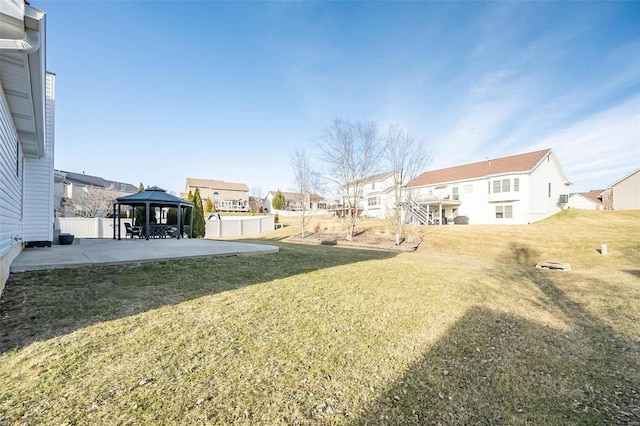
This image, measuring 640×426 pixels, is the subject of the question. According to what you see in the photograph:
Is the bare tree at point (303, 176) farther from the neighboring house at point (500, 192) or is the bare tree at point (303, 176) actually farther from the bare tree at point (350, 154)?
the neighboring house at point (500, 192)

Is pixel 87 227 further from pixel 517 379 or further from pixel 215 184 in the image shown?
pixel 215 184

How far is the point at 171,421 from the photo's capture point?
6.79 feet

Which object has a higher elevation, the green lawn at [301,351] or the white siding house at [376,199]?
the white siding house at [376,199]

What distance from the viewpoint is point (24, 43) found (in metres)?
3.18

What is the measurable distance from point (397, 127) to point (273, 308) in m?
14.2

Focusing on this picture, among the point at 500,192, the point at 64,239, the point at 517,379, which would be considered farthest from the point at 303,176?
the point at 517,379

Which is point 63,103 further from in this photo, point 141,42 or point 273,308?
point 273,308

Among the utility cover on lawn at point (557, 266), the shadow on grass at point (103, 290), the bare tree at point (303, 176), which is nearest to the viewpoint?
the shadow on grass at point (103, 290)

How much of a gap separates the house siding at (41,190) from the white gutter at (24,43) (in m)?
7.93

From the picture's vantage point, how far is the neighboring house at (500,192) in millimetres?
Result: 24969

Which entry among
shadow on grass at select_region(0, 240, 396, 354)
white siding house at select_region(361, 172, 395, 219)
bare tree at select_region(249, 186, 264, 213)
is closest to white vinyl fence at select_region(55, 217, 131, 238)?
shadow on grass at select_region(0, 240, 396, 354)

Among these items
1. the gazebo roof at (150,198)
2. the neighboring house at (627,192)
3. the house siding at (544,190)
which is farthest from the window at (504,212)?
the gazebo roof at (150,198)

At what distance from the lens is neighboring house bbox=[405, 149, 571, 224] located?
81.9 ft

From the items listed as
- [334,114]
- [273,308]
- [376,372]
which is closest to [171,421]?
[376,372]
